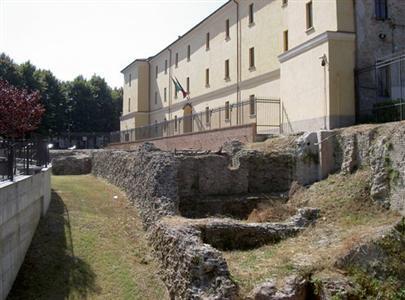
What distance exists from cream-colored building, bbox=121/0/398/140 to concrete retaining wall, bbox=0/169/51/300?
12616mm

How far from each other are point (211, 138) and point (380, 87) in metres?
10.6

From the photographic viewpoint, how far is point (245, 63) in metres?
34.8

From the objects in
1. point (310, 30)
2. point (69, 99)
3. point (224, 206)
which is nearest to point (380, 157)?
point (224, 206)

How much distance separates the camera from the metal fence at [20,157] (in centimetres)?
1317

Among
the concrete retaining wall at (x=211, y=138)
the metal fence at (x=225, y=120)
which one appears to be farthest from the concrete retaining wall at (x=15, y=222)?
the metal fence at (x=225, y=120)

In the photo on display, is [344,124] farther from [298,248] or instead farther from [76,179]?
[76,179]

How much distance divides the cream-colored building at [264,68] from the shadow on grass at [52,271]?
12.1 metres

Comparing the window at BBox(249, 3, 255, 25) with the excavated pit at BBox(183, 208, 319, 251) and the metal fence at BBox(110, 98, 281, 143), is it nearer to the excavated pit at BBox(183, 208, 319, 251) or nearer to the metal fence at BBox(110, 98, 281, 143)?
the metal fence at BBox(110, 98, 281, 143)

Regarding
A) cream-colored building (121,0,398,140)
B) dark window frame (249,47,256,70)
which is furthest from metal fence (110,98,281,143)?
dark window frame (249,47,256,70)

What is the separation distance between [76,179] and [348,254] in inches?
750

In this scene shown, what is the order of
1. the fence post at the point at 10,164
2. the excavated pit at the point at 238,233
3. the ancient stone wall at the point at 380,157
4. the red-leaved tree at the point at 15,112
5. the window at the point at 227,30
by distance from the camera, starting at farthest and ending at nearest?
the window at the point at 227,30, the red-leaved tree at the point at 15,112, the ancient stone wall at the point at 380,157, the excavated pit at the point at 238,233, the fence post at the point at 10,164

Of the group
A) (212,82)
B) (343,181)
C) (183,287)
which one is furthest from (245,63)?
(183,287)

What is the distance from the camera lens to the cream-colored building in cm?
2194

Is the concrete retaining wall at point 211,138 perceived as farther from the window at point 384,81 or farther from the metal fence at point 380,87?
the window at point 384,81
